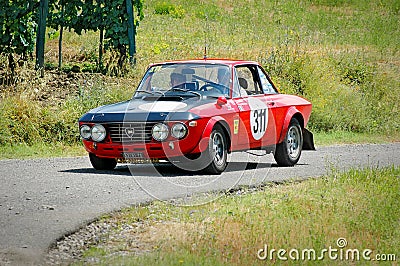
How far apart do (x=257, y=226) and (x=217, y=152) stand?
11.5 feet

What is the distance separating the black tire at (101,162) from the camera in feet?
43.5

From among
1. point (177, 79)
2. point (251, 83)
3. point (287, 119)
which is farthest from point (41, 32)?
point (287, 119)

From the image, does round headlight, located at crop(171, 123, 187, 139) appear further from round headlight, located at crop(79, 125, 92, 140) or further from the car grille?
round headlight, located at crop(79, 125, 92, 140)

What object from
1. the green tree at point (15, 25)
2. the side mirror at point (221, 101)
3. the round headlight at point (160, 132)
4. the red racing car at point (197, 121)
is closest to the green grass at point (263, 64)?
the green tree at point (15, 25)

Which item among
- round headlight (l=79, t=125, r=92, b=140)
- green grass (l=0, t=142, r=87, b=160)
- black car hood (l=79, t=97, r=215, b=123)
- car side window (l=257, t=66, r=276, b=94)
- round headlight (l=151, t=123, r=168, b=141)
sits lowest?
green grass (l=0, t=142, r=87, b=160)

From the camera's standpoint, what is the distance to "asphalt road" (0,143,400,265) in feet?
28.8

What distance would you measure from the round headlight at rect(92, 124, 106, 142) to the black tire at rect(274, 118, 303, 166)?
2940 mm

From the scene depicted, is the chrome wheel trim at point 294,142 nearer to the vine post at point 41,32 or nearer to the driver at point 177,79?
the driver at point 177,79

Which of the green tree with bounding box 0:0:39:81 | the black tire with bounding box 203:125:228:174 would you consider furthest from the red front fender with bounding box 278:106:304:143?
the green tree with bounding box 0:0:39:81

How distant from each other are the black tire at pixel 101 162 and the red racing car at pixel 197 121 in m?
0.01

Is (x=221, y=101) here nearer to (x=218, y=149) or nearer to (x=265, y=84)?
(x=218, y=149)

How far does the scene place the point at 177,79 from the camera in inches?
530

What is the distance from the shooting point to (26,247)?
812 centimetres

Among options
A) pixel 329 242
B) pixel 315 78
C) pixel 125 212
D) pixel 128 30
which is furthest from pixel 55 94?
pixel 329 242
